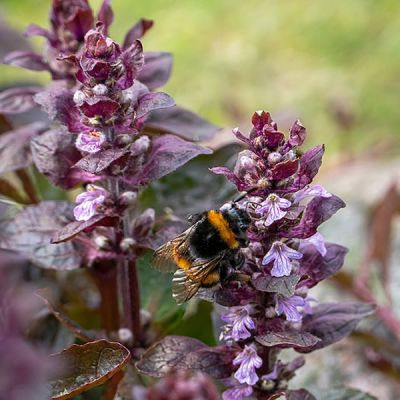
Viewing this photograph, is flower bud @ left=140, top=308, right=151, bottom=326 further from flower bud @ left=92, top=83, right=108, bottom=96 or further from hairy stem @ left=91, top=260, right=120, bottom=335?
flower bud @ left=92, top=83, right=108, bottom=96

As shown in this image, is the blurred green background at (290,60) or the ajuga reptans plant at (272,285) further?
the blurred green background at (290,60)

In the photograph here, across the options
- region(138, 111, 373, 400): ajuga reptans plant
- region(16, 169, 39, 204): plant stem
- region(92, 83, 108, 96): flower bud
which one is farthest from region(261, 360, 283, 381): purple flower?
region(16, 169, 39, 204): plant stem

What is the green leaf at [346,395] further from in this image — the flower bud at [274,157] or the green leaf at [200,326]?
the flower bud at [274,157]

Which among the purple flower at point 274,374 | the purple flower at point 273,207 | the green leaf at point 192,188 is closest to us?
the purple flower at point 273,207

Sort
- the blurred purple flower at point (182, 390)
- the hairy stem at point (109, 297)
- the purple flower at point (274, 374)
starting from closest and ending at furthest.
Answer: the blurred purple flower at point (182, 390) → the purple flower at point (274, 374) → the hairy stem at point (109, 297)

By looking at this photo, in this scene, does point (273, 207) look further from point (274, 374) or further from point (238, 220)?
point (274, 374)

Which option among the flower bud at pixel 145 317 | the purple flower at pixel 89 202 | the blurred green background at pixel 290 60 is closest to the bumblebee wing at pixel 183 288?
the purple flower at pixel 89 202

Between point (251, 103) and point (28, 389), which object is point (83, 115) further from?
point (251, 103)

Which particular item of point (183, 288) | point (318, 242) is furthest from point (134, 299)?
point (318, 242)

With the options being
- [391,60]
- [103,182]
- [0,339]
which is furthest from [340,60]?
[0,339]
